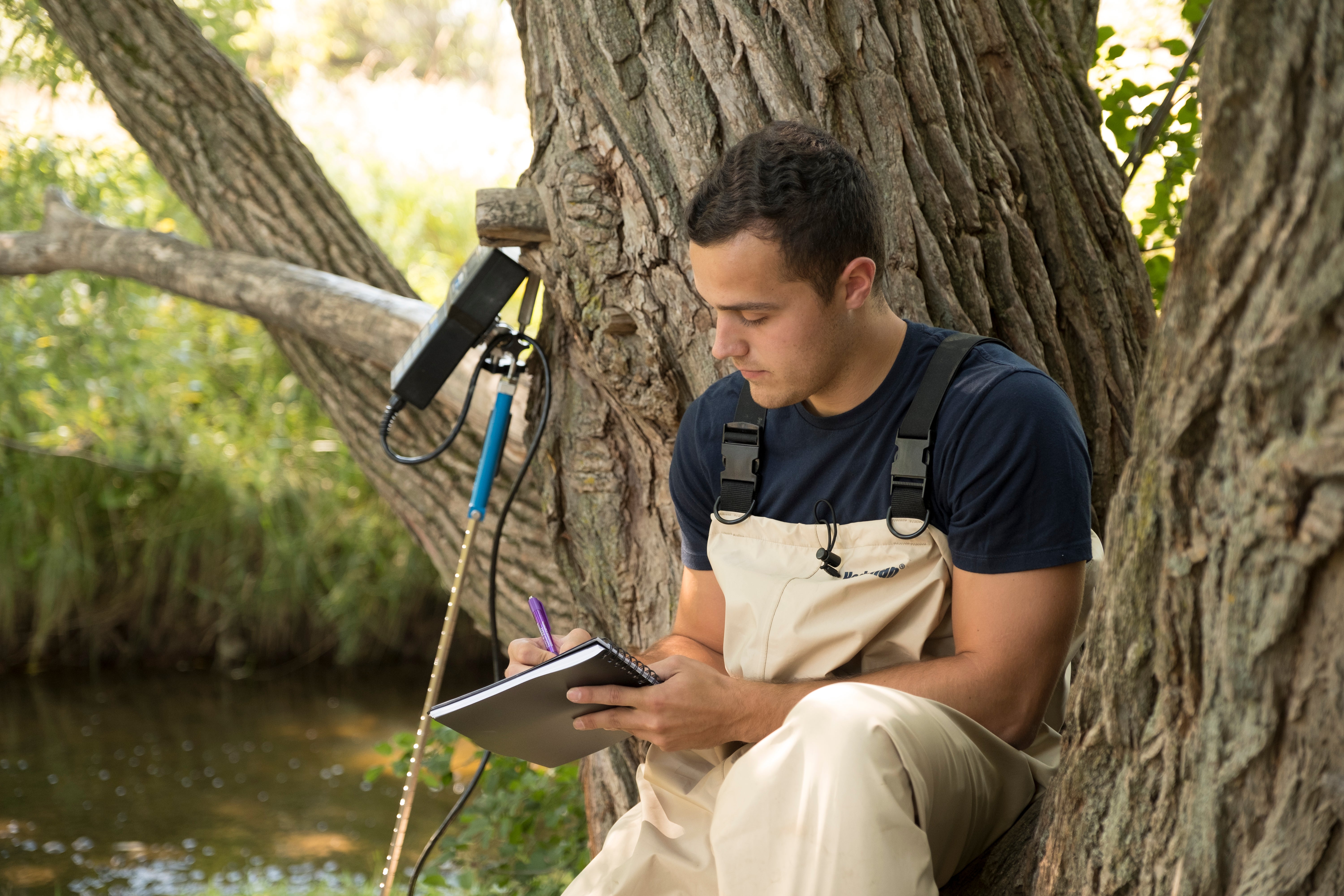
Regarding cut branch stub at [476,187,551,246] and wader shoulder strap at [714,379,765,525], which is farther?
cut branch stub at [476,187,551,246]

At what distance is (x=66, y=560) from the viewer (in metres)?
5.56

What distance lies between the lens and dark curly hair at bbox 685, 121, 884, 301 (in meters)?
1.57

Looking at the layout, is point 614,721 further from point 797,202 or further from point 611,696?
point 797,202

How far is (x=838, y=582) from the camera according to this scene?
1528 mm

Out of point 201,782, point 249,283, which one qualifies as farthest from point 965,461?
point 201,782

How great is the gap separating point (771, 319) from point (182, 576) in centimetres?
489

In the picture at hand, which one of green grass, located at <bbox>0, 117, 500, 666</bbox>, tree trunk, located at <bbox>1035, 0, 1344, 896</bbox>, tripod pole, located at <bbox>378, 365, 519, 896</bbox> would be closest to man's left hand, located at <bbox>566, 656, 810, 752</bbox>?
tree trunk, located at <bbox>1035, 0, 1344, 896</bbox>

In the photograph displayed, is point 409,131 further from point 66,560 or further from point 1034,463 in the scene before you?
point 1034,463

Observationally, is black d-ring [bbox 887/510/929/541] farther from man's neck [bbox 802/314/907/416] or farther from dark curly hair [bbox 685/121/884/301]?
dark curly hair [bbox 685/121/884/301]

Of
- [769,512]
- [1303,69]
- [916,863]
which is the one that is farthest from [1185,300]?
[769,512]

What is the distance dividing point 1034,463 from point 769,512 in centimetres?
41

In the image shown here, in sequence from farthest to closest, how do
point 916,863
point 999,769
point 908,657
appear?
point 908,657, point 999,769, point 916,863

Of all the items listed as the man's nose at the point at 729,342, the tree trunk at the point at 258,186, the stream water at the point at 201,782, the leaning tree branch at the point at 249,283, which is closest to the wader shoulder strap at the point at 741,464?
the man's nose at the point at 729,342

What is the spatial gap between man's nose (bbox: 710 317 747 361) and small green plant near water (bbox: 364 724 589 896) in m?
1.64
